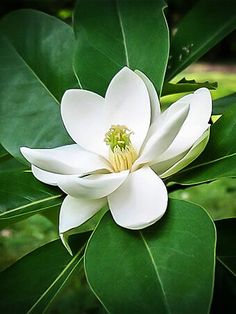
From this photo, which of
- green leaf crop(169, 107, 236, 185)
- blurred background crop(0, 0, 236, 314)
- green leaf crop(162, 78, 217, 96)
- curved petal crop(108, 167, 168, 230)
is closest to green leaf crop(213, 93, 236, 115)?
green leaf crop(162, 78, 217, 96)

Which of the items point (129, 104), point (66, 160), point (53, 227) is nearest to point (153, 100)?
point (129, 104)

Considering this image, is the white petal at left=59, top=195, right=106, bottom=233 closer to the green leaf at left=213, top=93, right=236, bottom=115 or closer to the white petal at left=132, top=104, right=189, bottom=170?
the white petal at left=132, top=104, right=189, bottom=170

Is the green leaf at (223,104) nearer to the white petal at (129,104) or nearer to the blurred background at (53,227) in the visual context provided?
the white petal at (129,104)

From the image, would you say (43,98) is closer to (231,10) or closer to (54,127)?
(54,127)

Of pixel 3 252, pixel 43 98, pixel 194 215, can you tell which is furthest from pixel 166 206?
pixel 3 252

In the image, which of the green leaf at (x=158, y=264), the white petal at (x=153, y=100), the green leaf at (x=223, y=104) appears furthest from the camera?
the green leaf at (x=223, y=104)

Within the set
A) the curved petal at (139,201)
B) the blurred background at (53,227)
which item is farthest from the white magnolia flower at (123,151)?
the blurred background at (53,227)
